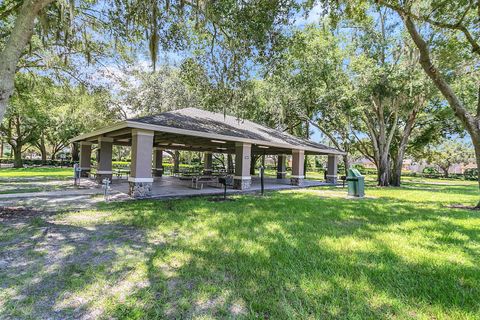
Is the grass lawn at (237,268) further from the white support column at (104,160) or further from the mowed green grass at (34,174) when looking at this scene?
the mowed green grass at (34,174)

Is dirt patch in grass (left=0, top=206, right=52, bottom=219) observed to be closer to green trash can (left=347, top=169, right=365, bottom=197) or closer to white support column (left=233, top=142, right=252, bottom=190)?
white support column (left=233, top=142, right=252, bottom=190)

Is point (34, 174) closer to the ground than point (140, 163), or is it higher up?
closer to the ground

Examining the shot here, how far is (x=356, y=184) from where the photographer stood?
1161 cm

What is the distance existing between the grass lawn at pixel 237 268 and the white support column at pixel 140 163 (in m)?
3.21

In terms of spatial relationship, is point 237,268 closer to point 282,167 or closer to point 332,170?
point 332,170

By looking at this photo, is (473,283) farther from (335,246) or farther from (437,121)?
(437,121)

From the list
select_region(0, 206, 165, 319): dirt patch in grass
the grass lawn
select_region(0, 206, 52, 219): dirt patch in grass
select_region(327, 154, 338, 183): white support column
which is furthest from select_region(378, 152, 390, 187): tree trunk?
select_region(0, 206, 52, 219): dirt patch in grass

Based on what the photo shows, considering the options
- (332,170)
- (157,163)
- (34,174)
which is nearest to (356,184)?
(332,170)

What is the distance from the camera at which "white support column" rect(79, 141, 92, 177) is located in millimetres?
16773

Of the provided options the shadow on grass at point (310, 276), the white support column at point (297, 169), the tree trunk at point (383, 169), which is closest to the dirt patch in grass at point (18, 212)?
the shadow on grass at point (310, 276)

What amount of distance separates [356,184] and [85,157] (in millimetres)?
17236

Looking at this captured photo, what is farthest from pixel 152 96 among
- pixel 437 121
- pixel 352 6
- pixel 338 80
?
pixel 437 121

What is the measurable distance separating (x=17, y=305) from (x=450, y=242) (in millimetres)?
6987

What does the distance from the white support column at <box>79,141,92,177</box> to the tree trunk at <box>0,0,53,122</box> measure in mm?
12897
